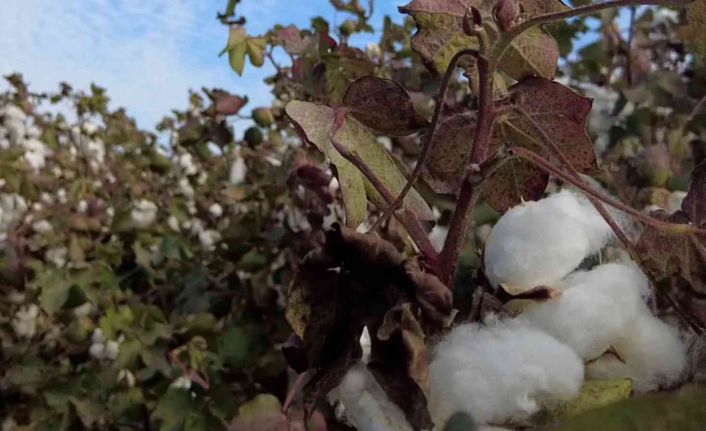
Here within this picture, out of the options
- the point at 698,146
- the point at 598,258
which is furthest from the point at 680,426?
the point at 698,146

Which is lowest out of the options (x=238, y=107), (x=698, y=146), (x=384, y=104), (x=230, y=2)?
(x=698, y=146)

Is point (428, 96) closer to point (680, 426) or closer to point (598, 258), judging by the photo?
point (598, 258)

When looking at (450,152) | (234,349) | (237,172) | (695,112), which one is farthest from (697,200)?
(237,172)

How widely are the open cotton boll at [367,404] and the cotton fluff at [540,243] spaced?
Answer: 0.09 m

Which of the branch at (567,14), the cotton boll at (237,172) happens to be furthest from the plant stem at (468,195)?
the cotton boll at (237,172)

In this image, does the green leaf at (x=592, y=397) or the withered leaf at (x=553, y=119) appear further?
the withered leaf at (x=553, y=119)

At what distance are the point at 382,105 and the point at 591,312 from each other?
17 centimetres

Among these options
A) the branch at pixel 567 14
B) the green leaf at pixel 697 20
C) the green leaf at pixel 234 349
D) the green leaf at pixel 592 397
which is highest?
the branch at pixel 567 14

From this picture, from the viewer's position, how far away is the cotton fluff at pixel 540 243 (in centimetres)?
54

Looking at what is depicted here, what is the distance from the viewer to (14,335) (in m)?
2.34

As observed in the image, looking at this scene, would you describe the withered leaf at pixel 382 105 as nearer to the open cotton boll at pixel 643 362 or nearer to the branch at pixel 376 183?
the branch at pixel 376 183

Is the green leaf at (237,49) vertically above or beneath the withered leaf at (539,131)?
above

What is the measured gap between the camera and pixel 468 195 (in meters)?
0.51

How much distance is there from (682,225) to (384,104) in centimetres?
18
